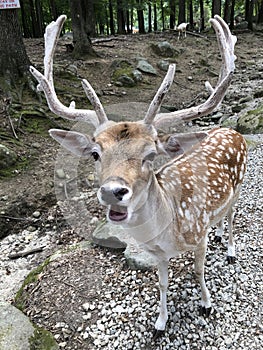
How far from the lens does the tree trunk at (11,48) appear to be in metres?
7.40

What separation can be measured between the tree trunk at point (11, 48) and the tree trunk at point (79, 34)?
12.2 feet

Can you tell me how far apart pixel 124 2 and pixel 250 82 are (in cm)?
966

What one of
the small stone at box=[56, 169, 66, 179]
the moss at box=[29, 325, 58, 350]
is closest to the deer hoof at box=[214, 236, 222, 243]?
the moss at box=[29, 325, 58, 350]

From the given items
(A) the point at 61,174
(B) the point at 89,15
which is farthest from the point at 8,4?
(B) the point at 89,15

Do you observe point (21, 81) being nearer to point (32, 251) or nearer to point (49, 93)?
point (32, 251)

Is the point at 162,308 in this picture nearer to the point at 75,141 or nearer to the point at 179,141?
the point at 179,141

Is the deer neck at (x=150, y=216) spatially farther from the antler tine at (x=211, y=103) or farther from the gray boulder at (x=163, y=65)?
the gray boulder at (x=163, y=65)

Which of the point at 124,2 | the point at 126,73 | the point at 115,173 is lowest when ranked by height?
the point at 126,73

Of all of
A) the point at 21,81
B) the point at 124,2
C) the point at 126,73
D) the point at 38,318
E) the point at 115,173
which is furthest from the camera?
the point at 124,2

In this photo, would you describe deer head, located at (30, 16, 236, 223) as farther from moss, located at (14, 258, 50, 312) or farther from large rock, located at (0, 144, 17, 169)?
large rock, located at (0, 144, 17, 169)

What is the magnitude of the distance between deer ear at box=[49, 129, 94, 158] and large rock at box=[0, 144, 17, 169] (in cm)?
370

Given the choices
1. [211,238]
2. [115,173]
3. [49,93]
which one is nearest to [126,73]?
[211,238]

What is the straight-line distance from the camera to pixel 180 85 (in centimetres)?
1202

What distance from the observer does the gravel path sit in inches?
116
